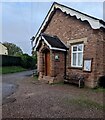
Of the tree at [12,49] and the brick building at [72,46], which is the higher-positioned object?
the tree at [12,49]

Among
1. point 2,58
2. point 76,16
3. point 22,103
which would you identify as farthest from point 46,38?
point 2,58

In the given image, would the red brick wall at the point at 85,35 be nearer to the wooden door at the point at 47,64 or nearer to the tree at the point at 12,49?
the wooden door at the point at 47,64

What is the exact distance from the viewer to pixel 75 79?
11.3m

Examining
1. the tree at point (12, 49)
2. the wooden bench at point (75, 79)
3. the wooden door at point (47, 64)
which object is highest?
the tree at point (12, 49)

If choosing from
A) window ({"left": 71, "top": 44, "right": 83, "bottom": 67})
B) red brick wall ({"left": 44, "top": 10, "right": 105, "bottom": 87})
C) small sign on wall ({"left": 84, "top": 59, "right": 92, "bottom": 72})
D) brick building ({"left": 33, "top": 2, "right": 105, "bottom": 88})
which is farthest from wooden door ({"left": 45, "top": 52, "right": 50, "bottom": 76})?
small sign on wall ({"left": 84, "top": 59, "right": 92, "bottom": 72})

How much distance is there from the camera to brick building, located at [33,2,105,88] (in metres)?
10.8

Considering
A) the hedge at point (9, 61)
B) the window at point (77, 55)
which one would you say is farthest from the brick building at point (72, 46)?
the hedge at point (9, 61)

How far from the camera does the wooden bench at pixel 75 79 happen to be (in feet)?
35.8

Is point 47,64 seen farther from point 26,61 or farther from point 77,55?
point 26,61

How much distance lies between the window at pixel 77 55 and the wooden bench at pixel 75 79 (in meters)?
0.88

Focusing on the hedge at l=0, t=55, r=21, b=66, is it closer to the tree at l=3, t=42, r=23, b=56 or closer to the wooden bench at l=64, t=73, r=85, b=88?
the wooden bench at l=64, t=73, r=85, b=88

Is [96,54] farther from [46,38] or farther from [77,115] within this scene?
[77,115]

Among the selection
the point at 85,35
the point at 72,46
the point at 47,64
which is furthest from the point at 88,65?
the point at 47,64

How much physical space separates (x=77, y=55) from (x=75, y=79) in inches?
79.7
